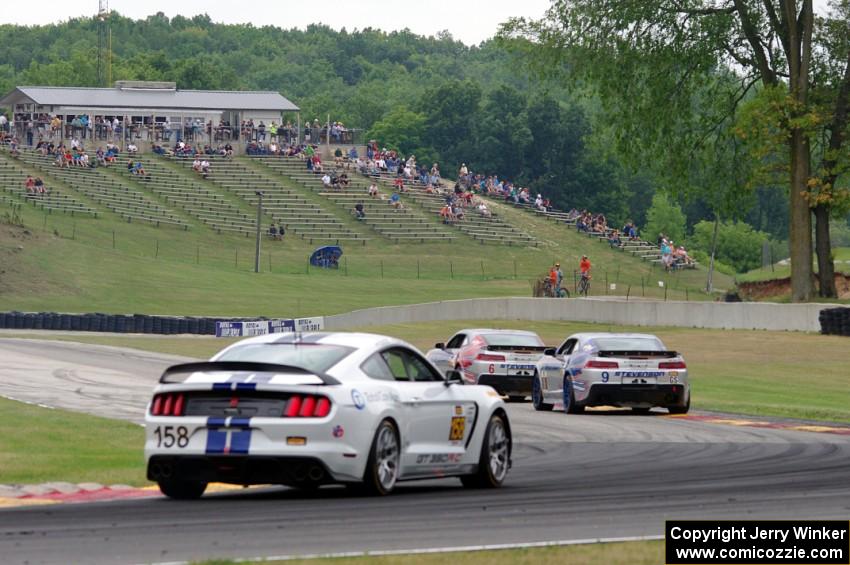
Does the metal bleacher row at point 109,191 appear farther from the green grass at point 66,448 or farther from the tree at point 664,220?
the tree at point 664,220

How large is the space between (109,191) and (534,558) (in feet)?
274

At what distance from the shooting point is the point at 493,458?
46.9 feet

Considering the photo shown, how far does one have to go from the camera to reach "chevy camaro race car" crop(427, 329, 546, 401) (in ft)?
94.2

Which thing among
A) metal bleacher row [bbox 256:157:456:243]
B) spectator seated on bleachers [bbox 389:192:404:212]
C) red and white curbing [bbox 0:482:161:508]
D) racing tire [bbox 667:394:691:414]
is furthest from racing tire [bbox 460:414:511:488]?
spectator seated on bleachers [bbox 389:192:404:212]

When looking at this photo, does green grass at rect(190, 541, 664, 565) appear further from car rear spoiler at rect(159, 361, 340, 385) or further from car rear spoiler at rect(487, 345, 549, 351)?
car rear spoiler at rect(487, 345, 549, 351)

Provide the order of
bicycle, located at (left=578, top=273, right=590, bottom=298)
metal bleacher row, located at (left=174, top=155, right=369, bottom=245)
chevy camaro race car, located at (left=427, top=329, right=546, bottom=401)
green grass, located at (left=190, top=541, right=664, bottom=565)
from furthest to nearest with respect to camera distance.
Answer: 1. metal bleacher row, located at (left=174, top=155, right=369, bottom=245)
2. bicycle, located at (left=578, top=273, right=590, bottom=298)
3. chevy camaro race car, located at (left=427, top=329, right=546, bottom=401)
4. green grass, located at (left=190, top=541, right=664, bottom=565)

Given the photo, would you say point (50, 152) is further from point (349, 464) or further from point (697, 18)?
point (349, 464)

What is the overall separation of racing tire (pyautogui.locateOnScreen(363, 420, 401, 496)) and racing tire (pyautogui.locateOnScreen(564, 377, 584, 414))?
12753 millimetres

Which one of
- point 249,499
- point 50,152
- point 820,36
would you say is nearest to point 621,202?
point 50,152

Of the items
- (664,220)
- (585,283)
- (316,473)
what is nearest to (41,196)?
(585,283)

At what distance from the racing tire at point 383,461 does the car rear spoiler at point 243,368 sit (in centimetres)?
61

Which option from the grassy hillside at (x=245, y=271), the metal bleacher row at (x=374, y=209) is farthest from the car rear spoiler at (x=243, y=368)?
the metal bleacher row at (x=374, y=209)

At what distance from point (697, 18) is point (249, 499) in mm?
43988

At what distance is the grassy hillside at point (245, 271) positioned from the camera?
66625 millimetres
